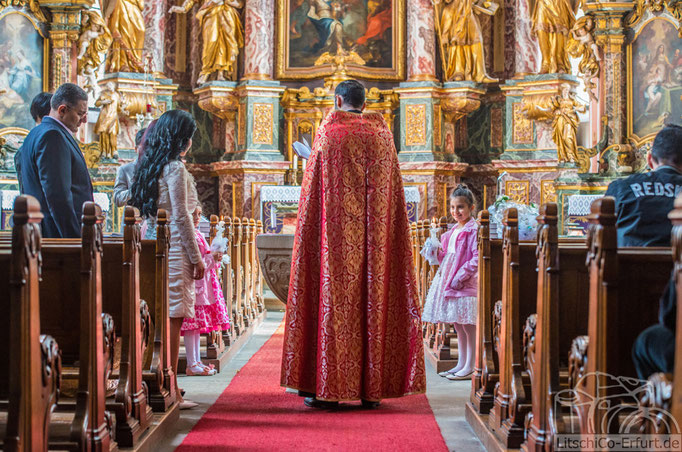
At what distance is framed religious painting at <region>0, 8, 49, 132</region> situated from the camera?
40.5 feet

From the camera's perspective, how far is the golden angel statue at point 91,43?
512 inches

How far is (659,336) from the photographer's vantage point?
2.48 metres

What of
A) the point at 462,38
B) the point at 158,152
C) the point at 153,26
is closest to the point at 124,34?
the point at 153,26

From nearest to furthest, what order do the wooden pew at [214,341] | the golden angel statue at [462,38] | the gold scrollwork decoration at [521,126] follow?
the wooden pew at [214,341], the gold scrollwork decoration at [521,126], the golden angel statue at [462,38]

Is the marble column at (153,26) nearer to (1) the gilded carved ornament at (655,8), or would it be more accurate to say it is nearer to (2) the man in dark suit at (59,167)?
(1) the gilded carved ornament at (655,8)

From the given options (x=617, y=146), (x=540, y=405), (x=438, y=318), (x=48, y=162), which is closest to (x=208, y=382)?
(x=438, y=318)

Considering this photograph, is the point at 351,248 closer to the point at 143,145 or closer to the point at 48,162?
the point at 143,145

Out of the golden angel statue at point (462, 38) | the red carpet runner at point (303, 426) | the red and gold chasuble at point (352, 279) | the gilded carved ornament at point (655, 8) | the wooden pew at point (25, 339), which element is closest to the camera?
the wooden pew at point (25, 339)

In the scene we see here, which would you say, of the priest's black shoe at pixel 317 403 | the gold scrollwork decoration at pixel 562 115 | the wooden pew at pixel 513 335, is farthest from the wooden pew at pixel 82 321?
the gold scrollwork decoration at pixel 562 115

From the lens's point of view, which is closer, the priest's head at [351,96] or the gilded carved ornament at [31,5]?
the priest's head at [351,96]

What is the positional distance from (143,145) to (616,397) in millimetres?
2984

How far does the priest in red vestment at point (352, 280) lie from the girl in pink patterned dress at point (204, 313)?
117cm

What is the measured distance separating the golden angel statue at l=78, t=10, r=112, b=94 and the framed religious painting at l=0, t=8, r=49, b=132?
573 mm

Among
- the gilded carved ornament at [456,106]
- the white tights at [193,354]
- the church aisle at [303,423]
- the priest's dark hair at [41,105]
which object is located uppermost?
the gilded carved ornament at [456,106]
